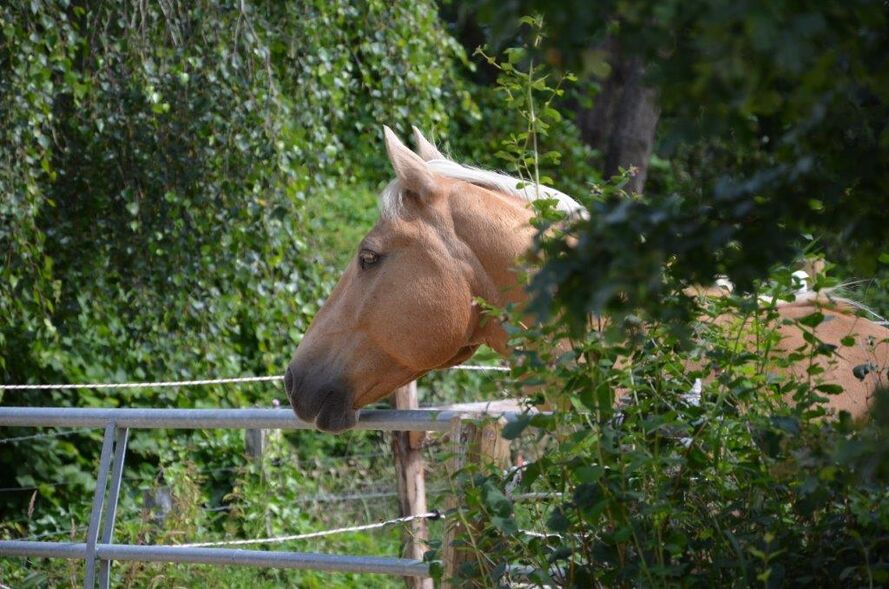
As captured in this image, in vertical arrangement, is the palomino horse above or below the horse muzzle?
above

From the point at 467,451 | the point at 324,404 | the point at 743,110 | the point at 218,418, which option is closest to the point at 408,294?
the point at 324,404

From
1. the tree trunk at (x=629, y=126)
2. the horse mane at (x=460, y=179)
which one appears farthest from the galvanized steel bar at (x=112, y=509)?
the tree trunk at (x=629, y=126)

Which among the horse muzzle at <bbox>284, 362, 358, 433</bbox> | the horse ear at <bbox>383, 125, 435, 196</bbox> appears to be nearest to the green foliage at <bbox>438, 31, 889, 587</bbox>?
the horse muzzle at <bbox>284, 362, 358, 433</bbox>

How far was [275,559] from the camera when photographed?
2961 millimetres

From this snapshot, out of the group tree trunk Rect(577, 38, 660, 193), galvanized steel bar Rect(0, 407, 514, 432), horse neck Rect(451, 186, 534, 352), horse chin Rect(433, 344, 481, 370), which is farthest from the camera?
tree trunk Rect(577, 38, 660, 193)

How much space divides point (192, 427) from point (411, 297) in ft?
2.39

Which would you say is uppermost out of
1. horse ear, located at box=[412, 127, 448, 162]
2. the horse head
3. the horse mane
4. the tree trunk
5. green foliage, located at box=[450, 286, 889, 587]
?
the tree trunk

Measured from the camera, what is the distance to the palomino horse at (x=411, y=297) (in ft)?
9.91

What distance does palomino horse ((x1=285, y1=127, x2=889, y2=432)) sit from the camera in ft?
9.91

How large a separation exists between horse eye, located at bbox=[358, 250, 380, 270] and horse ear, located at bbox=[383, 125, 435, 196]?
0.22 metres

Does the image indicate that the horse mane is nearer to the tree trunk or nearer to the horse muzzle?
the horse muzzle

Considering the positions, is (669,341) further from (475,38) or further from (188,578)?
(475,38)

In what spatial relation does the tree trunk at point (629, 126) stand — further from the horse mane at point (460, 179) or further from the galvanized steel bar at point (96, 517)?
the galvanized steel bar at point (96, 517)

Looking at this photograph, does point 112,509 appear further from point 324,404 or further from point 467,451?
point 467,451
